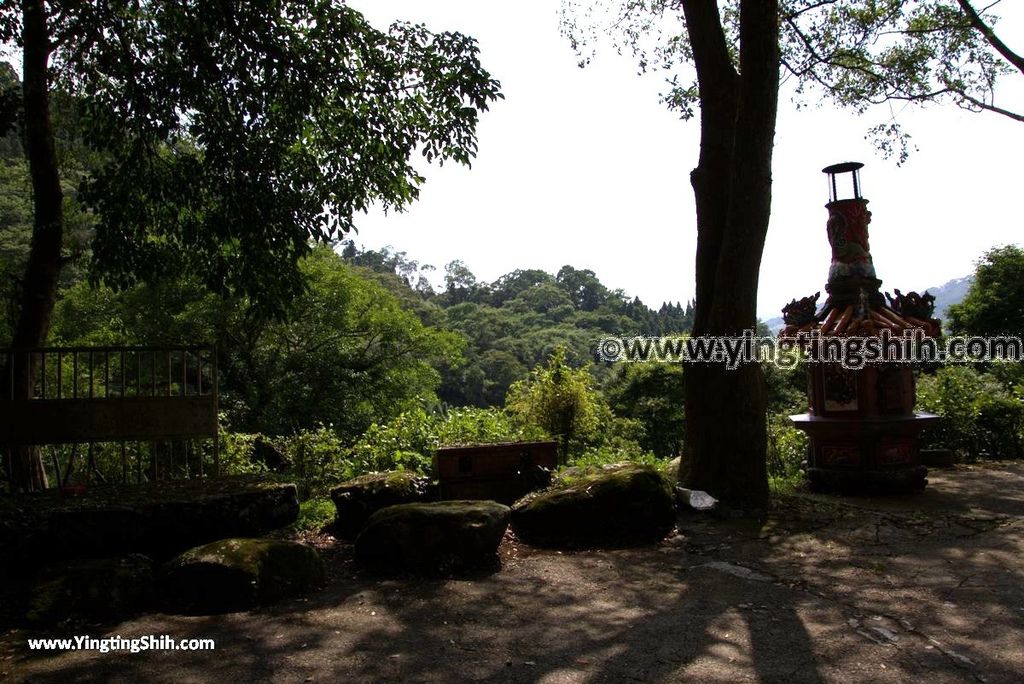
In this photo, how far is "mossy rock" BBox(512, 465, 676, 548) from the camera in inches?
239

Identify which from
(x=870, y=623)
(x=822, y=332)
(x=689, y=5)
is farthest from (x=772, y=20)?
(x=870, y=623)

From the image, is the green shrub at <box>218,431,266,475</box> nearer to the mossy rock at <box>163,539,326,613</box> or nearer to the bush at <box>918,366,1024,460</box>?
the mossy rock at <box>163,539,326,613</box>

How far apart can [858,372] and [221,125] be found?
6906 millimetres

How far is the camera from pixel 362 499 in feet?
21.3

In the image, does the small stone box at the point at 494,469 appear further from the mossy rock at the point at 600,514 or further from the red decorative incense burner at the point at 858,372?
the red decorative incense burner at the point at 858,372

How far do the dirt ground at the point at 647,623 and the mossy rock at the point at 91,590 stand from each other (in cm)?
20

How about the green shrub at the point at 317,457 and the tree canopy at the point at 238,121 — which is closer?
the tree canopy at the point at 238,121

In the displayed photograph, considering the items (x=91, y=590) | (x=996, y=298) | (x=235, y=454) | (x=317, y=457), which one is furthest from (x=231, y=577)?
(x=996, y=298)

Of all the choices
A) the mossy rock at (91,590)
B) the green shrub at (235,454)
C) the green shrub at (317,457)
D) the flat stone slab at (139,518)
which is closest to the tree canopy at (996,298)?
the green shrub at (317,457)

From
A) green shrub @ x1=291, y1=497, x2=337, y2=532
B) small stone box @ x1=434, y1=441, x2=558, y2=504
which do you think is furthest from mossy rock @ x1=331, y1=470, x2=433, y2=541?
small stone box @ x1=434, y1=441, x2=558, y2=504

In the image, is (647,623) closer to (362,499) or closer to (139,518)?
(362,499)

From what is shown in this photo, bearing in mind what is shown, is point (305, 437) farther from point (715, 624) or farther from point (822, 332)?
point (715, 624)

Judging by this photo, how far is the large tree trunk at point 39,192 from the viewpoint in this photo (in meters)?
6.69

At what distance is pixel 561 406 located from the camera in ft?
37.3
